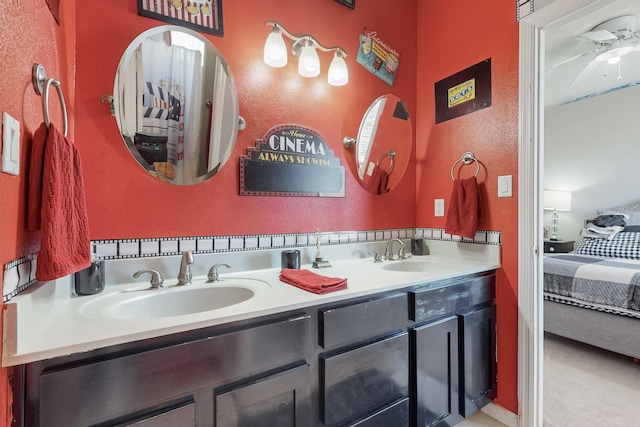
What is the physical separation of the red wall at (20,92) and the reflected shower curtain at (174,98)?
1.10 feet

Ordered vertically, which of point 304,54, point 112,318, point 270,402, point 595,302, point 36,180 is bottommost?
point 595,302

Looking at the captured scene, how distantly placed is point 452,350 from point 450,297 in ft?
0.82

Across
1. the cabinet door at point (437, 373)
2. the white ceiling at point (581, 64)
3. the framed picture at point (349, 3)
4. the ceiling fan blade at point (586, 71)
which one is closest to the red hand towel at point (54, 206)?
the cabinet door at point (437, 373)

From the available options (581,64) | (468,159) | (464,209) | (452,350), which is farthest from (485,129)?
(581,64)

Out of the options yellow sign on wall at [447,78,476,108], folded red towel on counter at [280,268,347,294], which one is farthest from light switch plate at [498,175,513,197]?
folded red towel on counter at [280,268,347,294]

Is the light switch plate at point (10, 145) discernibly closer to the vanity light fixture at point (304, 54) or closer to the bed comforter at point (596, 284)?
the vanity light fixture at point (304, 54)

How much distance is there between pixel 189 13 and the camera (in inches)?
52.1

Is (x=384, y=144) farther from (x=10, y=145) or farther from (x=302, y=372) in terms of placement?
(x=10, y=145)

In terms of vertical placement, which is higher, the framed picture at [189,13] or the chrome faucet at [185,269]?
the framed picture at [189,13]

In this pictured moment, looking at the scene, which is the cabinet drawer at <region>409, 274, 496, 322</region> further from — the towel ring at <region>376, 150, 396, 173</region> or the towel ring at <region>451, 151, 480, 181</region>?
the towel ring at <region>376, 150, 396, 173</region>

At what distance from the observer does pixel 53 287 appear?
89 cm

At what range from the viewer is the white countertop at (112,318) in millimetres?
645

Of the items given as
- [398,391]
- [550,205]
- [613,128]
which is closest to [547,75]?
[613,128]

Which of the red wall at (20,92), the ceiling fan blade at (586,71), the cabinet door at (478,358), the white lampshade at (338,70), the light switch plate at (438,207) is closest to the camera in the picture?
the red wall at (20,92)
